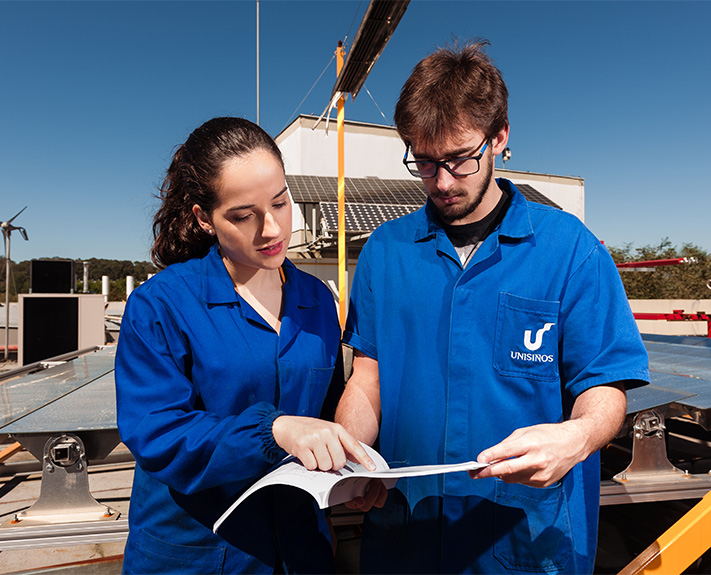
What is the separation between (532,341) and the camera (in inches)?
47.3

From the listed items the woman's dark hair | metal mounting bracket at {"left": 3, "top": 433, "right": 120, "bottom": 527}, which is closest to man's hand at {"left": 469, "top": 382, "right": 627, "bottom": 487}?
the woman's dark hair

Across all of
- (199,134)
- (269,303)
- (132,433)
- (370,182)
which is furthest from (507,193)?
(370,182)

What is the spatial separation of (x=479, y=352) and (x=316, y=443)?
527 mm

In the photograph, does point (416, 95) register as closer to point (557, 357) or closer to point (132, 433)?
point (557, 357)

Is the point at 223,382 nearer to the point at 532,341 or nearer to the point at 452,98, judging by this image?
the point at 532,341

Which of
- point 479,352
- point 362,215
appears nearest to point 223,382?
point 479,352

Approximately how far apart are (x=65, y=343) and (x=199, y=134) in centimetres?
1012

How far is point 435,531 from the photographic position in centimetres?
126

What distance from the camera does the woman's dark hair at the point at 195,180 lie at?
3.87 feet

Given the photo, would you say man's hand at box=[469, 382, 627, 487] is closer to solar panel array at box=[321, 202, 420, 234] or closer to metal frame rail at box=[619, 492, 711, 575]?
metal frame rail at box=[619, 492, 711, 575]

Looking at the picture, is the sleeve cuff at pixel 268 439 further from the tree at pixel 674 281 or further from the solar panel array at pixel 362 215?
the tree at pixel 674 281

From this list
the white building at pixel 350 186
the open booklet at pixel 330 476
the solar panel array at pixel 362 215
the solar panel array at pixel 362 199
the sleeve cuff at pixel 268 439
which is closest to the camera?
the open booklet at pixel 330 476

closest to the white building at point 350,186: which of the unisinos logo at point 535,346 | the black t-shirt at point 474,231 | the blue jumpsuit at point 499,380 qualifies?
the black t-shirt at point 474,231

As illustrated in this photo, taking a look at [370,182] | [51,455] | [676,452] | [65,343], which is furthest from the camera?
[370,182]
